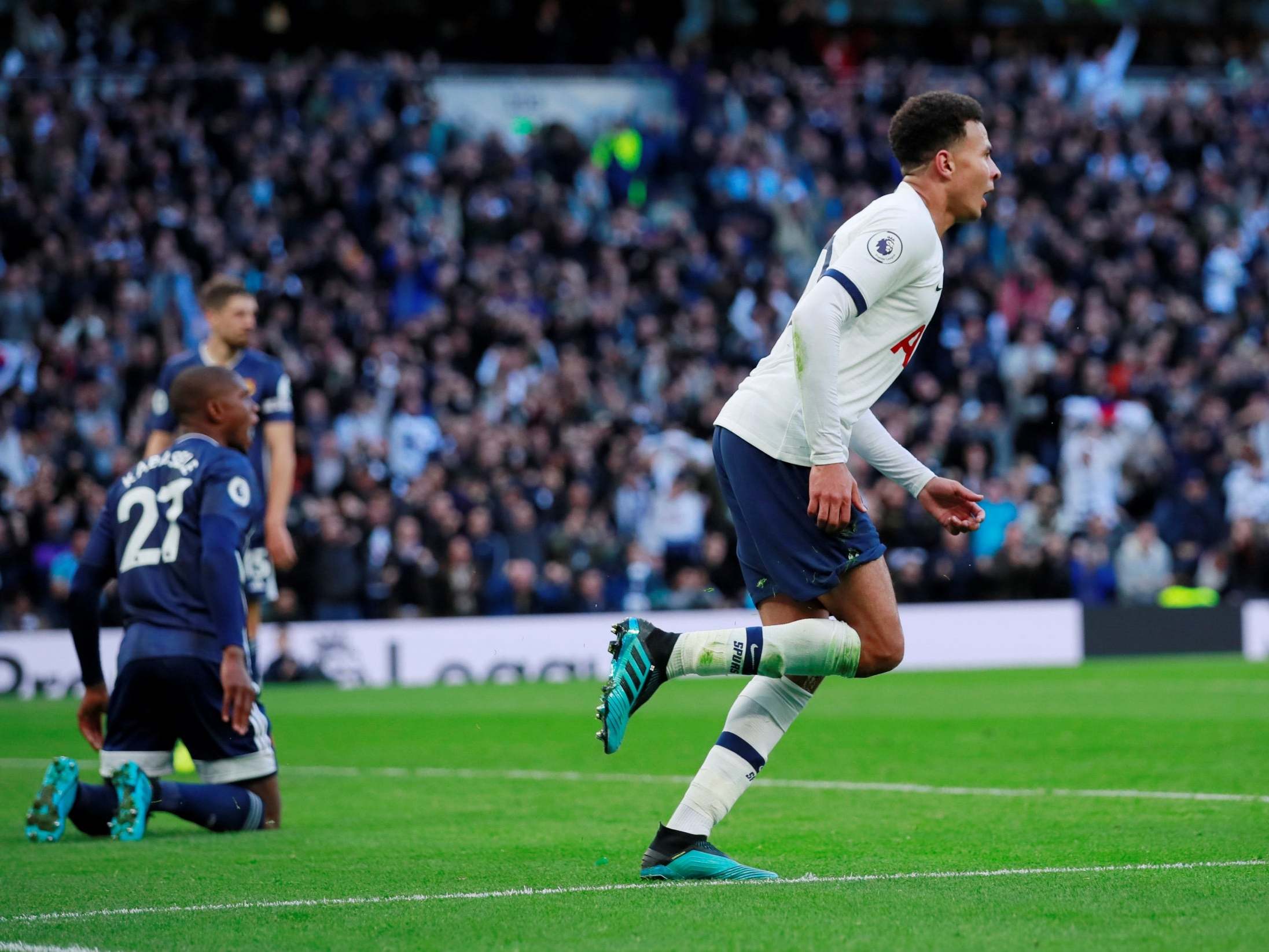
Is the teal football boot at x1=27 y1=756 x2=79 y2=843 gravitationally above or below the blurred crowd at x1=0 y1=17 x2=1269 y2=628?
below

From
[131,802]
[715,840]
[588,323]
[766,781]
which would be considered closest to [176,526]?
[131,802]

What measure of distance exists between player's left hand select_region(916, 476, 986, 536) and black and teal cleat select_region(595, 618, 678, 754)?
917 mm

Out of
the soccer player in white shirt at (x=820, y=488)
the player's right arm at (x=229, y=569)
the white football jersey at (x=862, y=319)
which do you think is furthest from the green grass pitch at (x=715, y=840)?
the white football jersey at (x=862, y=319)

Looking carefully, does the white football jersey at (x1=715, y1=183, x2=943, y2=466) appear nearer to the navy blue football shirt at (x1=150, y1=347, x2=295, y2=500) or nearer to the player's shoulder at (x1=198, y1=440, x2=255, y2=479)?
the player's shoulder at (x1=198, y1=440, x2=255, y2=479)

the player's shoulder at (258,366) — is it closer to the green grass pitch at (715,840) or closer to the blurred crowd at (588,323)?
the green grass pitch at (715,840)

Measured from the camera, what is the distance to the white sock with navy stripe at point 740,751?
216 inches

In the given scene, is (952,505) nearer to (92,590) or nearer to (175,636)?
(175,636)

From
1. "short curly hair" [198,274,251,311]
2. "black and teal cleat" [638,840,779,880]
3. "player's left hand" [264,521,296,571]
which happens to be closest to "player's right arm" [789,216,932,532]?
"black and teal cleat" [638,840,779,880]

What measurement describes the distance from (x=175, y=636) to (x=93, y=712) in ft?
1.35

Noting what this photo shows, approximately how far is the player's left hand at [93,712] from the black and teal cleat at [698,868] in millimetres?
2572

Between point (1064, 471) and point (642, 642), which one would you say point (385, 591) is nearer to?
point (1064, 471)

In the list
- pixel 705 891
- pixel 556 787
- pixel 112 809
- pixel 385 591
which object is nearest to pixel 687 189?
pixel 385 591

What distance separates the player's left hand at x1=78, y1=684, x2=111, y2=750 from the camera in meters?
7.06

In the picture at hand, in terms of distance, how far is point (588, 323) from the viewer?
22.8 meters
